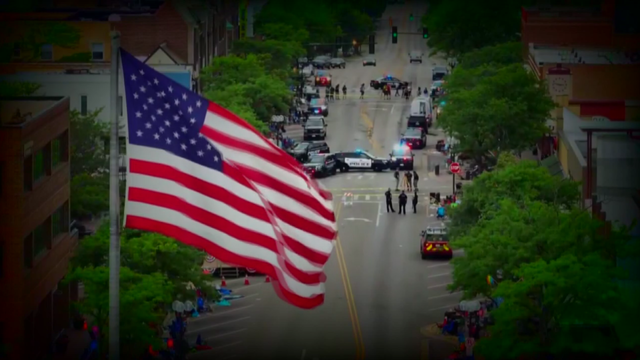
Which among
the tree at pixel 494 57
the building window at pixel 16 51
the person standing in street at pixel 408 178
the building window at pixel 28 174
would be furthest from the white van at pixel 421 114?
the building window at pixel 28 174

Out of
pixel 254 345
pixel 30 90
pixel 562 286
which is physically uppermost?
pixel 30 90

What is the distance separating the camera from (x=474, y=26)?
576ft

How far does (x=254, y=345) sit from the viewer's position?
226 ft

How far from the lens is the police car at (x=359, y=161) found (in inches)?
4688

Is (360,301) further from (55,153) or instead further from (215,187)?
(215,187)

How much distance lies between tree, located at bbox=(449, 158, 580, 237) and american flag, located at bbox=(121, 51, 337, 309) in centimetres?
4470

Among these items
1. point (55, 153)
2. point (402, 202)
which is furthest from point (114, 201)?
point (402, 202)

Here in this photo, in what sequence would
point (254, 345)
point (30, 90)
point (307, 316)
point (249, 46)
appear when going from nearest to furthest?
point (254, 345) → point (307, 316) → point (30, 90) → point (249, 46)

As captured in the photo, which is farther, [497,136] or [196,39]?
[196,39]

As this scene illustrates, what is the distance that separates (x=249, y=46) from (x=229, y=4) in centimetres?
1277

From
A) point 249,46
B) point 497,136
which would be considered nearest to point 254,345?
point 497,136

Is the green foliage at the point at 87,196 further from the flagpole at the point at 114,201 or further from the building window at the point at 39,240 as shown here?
the flagpole at the point at 114,201

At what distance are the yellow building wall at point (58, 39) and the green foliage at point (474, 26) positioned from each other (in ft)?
176

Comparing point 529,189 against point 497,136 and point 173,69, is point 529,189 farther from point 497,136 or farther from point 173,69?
point 173,69
